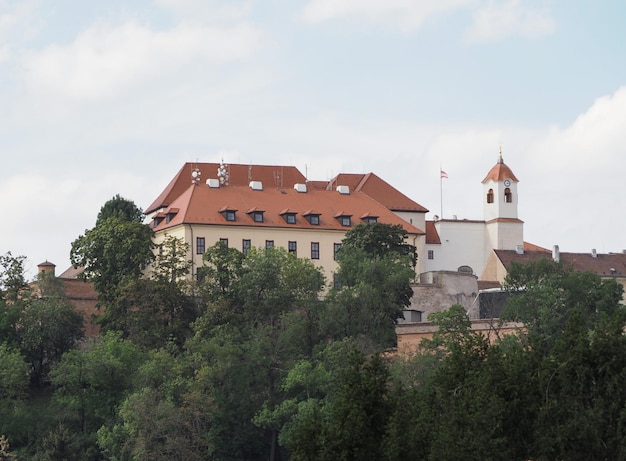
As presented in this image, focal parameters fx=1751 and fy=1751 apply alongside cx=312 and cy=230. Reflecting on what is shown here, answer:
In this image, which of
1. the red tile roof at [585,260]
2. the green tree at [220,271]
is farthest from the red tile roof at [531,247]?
the green tree at [220,271]

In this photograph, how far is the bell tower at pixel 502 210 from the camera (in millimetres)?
93750

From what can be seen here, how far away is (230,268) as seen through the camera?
80.8 metres

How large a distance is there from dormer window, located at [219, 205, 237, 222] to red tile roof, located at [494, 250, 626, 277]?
46.7ft

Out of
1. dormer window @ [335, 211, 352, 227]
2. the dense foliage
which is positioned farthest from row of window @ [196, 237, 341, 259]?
the dense foliage

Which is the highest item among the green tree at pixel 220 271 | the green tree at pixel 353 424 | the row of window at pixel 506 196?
the row of window at pixel 506 196

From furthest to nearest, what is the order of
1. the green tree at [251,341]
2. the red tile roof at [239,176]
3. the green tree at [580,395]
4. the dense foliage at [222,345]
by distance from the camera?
1. the red tile roof at [239,176]
2. the green tree at [251,341]
3. the dense foliage at [222,345]
4. the green tree at [580,395]

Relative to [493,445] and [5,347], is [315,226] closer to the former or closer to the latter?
[5,347]

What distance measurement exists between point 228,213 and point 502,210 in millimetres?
16099

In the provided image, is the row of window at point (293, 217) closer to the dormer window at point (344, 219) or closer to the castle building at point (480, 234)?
the dormer window at point (344, 219)

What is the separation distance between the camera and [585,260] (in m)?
93.7

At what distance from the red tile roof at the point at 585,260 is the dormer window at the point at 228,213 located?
14243 mm

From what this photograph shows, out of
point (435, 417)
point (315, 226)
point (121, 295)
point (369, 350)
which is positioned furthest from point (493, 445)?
point (315, 226)

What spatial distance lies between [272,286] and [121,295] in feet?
22.4

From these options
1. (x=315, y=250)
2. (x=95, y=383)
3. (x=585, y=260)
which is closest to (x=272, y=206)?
(x=315, y=250)
